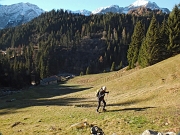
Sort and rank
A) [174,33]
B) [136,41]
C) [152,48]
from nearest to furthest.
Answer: [174,33]
[152,48]
[136,41]

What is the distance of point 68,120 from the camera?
25.8 metres

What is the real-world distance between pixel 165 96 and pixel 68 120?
49.6 feet

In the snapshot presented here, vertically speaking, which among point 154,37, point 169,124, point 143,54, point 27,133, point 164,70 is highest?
point 154,37

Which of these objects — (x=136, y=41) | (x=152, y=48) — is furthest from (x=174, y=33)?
(x=136, y=41)

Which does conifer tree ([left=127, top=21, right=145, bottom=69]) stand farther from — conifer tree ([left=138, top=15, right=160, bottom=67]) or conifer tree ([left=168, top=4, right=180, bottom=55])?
conifer tree ([left=168, top=4, right=180, bottom=55])

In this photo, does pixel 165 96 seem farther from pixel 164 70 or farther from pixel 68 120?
pixel 164 70

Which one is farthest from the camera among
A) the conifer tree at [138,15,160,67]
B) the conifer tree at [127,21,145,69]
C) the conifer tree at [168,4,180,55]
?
the conifer tree at [127,21,145,69]

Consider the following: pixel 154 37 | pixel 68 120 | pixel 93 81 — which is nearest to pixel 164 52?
pixel 154 37

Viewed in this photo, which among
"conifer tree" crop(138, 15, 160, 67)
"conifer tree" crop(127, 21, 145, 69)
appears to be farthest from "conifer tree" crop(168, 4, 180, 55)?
"conifer tree" crop(127, 21, 145, 69)

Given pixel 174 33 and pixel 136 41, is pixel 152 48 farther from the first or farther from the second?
pixel 136 41

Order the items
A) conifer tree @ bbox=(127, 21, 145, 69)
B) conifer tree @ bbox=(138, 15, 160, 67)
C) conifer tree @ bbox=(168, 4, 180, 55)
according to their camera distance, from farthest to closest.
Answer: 1. conifer tree @ bbox=(127, 21, 145, 69)
2. conifer tree @ bbox=(138, 15, 160, 67)
3. conifer tree @ bbox=(168, 4, 180, 55)

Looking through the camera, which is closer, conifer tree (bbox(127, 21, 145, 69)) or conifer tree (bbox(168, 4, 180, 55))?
conifer tree (bbox(168, 4, 180, 55))

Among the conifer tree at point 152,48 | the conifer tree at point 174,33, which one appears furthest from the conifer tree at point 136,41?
the conifer tree at point 174,33

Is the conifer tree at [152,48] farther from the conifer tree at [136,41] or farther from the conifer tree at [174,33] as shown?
the conifer tree at [136,41]
